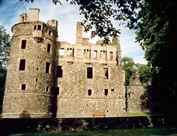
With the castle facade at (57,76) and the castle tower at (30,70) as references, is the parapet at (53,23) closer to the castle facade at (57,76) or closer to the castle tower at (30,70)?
the castle facade at (57,76)

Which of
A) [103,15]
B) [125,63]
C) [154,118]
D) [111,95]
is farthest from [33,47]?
[125,63]

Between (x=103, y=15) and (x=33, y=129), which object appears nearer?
(x=103, y=15)

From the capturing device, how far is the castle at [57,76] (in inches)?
1183

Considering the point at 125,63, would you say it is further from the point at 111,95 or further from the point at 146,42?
the point at 146,42

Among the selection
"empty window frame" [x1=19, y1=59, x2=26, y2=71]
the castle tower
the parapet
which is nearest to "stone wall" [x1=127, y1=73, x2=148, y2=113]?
the castle tower

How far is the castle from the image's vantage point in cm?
3005

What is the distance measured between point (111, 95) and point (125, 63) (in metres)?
27.7

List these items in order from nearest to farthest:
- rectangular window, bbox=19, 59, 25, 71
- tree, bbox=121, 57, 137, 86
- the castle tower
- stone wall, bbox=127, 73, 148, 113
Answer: the castle tower → rectangular window, bbox=19, 59, 25, 71 → stone wall, bbox=127, 73, 148, 113 → tree, bbox=121, 57, 137, 86

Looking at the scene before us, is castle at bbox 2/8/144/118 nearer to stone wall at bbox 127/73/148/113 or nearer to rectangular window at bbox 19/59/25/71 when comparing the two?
rectangular window at bbox 19/59/25/71

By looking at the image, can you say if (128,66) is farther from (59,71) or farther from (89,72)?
(59,71)

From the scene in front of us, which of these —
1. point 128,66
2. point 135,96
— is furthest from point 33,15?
point 128,66

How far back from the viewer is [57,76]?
35719 mm

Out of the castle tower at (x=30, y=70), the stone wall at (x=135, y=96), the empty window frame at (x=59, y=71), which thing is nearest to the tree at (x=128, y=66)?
the stone wall at (x=135, y=96)

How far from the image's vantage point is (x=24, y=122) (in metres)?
17.0
